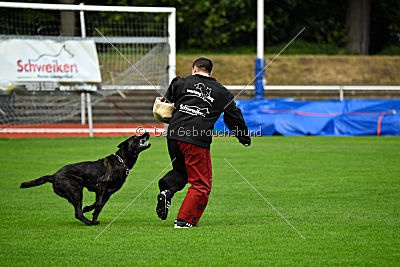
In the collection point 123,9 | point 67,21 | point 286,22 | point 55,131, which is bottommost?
point 55,131

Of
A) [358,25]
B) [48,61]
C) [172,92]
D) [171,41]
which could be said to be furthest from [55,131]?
[358,25]

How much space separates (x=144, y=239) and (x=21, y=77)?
12.1m

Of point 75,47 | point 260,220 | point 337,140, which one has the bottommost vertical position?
point 337,140

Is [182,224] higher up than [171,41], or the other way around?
[171,41]

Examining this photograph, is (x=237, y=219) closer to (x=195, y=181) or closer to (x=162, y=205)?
(x=195, y=181)

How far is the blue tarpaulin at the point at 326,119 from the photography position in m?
18.3

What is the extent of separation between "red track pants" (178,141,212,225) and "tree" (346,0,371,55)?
2609cm

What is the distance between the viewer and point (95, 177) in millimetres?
6820

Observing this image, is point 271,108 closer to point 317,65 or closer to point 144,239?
point 317,65

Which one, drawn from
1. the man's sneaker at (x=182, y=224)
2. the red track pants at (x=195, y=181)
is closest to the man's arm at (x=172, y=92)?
the red track pants at (x=195, y=181)

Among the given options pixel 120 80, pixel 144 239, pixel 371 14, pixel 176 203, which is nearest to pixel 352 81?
pixel 371 14

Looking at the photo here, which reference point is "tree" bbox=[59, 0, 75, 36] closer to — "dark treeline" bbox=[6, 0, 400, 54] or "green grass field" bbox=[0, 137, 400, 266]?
"dark treeline" bbox=[6, 0, 400, 54]

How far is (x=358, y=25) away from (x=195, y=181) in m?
26.9

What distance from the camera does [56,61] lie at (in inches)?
686
